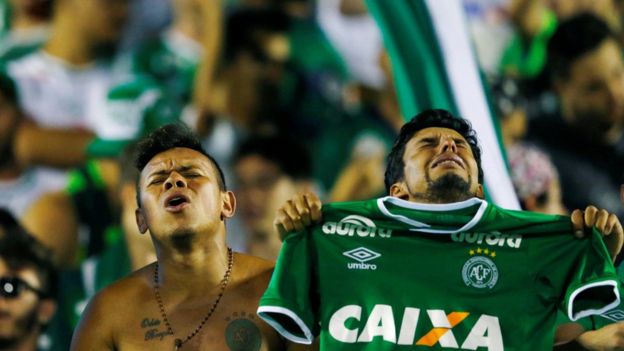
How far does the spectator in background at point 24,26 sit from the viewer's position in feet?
25.4

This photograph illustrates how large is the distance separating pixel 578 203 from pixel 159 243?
11.3 feet

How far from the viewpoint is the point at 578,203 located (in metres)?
7.36

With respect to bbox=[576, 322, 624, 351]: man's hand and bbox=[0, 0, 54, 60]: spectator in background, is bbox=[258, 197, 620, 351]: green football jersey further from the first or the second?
bbox=[0, 0, 54, 60]: spectator in background

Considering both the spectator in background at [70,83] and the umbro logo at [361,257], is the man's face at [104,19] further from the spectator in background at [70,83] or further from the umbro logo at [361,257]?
the umbro logo at [361,257]

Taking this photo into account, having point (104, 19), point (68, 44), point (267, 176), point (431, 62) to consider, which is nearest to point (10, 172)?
point (68, 44)

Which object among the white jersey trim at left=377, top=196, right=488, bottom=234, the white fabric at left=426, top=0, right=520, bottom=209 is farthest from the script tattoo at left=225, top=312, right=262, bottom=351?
the white fabric at left=426, top=0, right=520, bottom=209

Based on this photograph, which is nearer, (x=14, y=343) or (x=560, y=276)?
(x=560, y=276)

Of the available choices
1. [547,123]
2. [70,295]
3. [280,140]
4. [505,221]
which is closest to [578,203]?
[547,123]

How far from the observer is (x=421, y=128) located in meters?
4.48

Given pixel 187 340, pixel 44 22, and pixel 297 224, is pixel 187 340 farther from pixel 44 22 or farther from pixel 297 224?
pixel 44 22

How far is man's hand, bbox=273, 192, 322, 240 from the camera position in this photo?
4230 mm

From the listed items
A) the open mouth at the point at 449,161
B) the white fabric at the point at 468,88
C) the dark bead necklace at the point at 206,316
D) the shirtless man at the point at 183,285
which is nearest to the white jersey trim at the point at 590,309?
the open mouth at the point at 449,161

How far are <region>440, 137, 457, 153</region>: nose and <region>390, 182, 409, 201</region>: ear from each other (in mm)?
176

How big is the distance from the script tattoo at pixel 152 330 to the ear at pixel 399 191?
797mm
